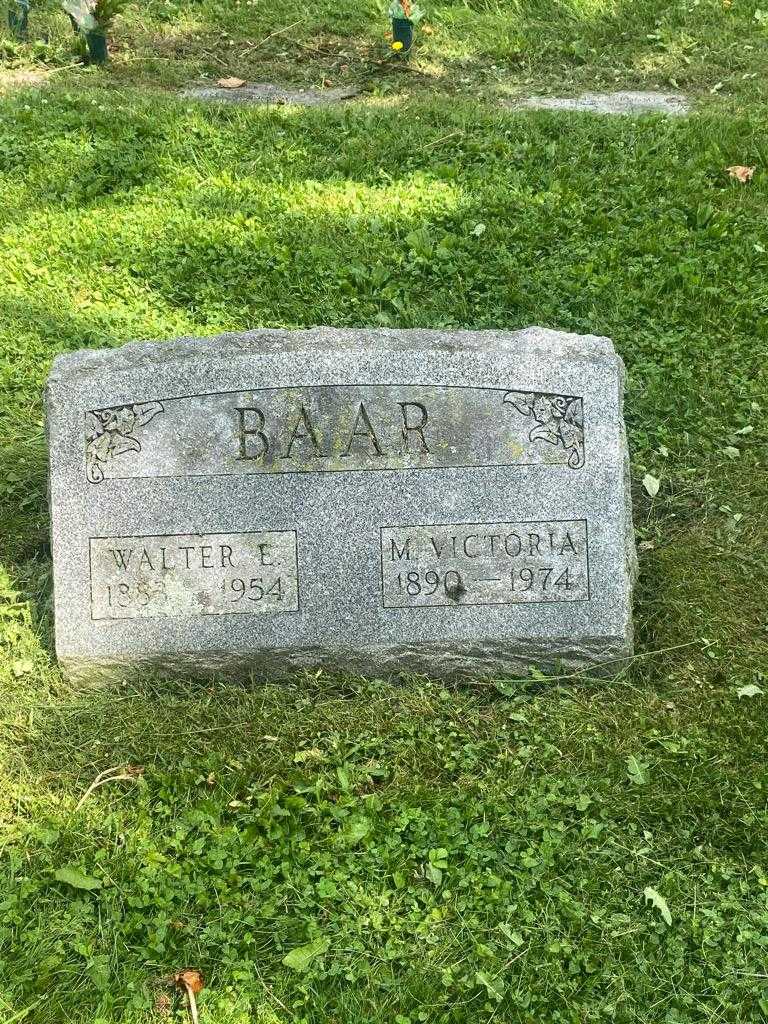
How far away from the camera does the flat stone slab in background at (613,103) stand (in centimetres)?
656

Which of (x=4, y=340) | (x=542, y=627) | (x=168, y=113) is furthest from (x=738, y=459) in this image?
(x=168, y=113)

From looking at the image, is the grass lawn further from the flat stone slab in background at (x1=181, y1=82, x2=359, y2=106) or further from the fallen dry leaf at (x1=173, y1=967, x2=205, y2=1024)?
the flat stone slab in background at (x1=181, y1=82, x2=359, y2=106)

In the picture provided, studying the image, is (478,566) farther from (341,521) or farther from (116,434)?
(116,434)

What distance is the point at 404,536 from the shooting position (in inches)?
140

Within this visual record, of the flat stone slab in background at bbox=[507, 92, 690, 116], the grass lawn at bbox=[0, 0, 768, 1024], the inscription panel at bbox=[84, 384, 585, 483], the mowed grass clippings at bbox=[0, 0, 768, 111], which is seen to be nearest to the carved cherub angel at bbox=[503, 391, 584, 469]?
the inscription panel at bbox=[84, 384, 585, 483]

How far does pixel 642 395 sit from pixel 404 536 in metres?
1.58

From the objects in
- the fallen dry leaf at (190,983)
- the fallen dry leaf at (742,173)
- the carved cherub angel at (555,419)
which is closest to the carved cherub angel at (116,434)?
the carved cherub angel at (555,419)

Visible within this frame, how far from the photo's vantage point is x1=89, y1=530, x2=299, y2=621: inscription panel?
354 centimetres

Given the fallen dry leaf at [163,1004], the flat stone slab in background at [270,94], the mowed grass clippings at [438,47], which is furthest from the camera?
the mowed grass clippings at [438,47]

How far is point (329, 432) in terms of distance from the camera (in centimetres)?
356

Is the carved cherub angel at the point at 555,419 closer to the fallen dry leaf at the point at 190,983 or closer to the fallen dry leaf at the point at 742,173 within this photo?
the fallen dry leaf at the point at 190,983

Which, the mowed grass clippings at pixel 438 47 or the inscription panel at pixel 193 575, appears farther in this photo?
the mowed grass clippings at pixel 438 47

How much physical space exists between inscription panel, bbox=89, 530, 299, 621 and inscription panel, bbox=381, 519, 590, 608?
0.36 m

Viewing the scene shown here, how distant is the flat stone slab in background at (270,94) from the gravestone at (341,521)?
155 inches
